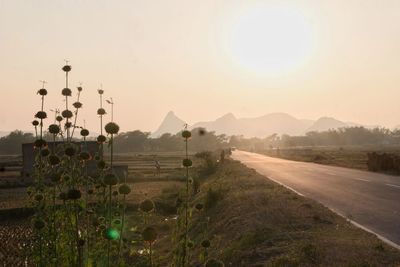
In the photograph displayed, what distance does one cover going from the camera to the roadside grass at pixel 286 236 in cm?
762

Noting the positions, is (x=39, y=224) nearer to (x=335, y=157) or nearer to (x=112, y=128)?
(x=112, y=128)

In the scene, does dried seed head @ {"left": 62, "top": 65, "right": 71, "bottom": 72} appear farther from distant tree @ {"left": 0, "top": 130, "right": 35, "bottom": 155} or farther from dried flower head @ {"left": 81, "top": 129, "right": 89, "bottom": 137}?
distant tree @ {"left": 0, "top": 130, "right": 35, "bottom": 155}

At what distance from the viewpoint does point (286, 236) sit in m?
9.66

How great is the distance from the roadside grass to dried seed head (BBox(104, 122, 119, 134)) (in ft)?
11.7

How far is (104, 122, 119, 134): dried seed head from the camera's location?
505 cm

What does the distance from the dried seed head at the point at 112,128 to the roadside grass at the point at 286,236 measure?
3579 mm

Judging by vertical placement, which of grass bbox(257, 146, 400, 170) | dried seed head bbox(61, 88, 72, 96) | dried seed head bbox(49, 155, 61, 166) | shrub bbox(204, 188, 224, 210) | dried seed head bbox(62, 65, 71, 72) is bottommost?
shrub bbox(204, 188, 224, 210)

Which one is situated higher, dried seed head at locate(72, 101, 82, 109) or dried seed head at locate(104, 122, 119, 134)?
dried seed head at locate(72, 101, 82, 109)

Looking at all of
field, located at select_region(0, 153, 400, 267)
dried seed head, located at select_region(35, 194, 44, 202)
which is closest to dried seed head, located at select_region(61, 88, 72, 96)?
dried seed head, located at select_region(35, 194, 44, 202)

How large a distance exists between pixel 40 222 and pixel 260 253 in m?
4.30

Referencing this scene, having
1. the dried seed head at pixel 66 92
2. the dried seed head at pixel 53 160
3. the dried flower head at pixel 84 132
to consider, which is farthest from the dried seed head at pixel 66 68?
the dried seed head at pixel 53 160

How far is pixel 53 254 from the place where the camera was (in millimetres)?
5863

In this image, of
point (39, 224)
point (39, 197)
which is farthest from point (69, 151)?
point (39, 197)

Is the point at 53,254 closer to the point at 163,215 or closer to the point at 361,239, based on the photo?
the point at 361,239
